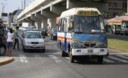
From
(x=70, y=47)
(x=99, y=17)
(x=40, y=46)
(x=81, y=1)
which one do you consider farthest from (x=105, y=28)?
(x=81, y=1)

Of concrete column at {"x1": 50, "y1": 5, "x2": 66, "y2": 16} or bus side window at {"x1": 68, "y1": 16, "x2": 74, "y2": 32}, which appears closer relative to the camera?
bus side window at {"x1": 68, "y1": 16, "x2": 74, "y2": 32}

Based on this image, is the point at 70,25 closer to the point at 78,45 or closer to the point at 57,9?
the point at 78,45

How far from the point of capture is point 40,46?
96.9 feet

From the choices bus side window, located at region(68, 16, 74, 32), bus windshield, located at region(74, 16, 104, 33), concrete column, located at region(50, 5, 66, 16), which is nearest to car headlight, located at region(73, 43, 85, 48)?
bus windshield, located at region(74, 16, 104, 33)

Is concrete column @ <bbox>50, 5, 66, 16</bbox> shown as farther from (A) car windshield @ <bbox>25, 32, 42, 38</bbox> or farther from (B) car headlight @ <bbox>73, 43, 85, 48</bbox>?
(B) car headlight @ <bbox>73, 43, 85, 48</bbox>

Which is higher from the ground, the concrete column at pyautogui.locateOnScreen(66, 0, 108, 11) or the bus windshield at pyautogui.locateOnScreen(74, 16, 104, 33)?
the concrete column at pyautogui.locateOnScreen(66, 0, 108, 11)

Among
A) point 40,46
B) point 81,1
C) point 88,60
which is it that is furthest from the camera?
point 81,1

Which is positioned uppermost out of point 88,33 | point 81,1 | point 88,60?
point 81,1

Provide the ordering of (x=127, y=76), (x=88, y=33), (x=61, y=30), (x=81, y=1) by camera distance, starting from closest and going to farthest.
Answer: (x=127, y=76)
(x=88, y=33)
(x=61, y=30)
(x=81, y=1)

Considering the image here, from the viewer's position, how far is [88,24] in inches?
829

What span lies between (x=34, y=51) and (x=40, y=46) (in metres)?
1.59

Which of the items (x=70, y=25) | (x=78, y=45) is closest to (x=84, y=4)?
(x=70, y=25)

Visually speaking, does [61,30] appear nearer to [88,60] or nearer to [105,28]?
[88,60]

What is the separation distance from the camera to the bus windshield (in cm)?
2097
